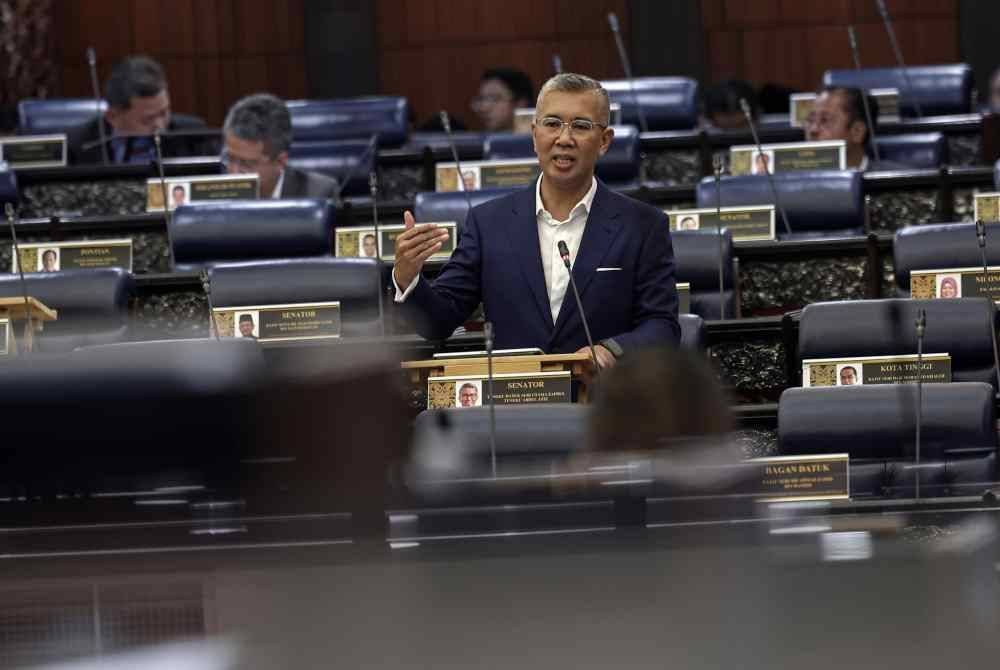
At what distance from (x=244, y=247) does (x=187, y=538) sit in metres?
4.31

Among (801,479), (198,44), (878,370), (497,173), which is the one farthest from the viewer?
(198,44)

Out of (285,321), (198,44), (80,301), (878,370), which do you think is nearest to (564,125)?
(878,370)

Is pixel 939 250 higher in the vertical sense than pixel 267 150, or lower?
lower

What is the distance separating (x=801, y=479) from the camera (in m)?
1.76

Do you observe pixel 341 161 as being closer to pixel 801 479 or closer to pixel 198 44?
pixel 198 44

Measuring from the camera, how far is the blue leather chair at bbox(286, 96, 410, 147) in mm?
8062

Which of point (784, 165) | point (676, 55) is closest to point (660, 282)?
point (784, 165)

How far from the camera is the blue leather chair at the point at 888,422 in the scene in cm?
297

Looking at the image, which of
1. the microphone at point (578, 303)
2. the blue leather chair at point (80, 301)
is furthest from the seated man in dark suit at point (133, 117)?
the microphone at point (578, 303)

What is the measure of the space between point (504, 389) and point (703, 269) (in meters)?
1.79

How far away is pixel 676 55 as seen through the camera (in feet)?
34.1

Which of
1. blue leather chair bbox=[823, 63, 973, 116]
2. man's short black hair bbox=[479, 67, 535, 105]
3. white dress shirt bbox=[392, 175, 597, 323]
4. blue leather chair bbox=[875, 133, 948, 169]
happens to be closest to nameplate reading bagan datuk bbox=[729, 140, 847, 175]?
blue leather chair bbox=[875, 133, 948, 169]

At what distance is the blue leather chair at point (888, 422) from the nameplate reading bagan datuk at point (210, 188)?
10.5ft

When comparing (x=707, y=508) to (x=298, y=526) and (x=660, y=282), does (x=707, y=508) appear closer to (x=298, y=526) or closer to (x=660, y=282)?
(x=298, y=526)
